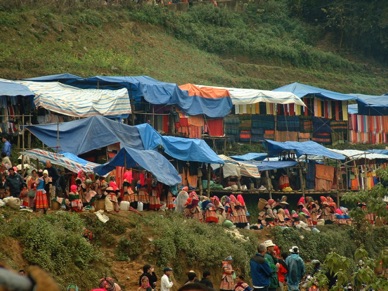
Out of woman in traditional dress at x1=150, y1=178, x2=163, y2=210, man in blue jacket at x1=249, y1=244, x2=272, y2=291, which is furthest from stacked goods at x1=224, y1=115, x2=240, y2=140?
man in blue jacket at x1=249, y1=244, x2=272, y2=291

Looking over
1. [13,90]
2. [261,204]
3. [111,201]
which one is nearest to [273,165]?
[261,204]

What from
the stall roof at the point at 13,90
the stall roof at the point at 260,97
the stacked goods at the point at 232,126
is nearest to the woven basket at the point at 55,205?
the stall roof at the point at 13,90

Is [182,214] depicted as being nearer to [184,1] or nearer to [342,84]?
[342,84]

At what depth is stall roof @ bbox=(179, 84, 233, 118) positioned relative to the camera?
1245 inches

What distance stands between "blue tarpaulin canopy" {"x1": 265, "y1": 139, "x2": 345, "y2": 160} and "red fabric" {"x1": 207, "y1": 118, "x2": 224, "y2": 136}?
8.45ft

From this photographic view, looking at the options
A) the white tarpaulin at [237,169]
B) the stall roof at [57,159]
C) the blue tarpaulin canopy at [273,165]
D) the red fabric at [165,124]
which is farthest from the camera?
the red fabric at [165,124]

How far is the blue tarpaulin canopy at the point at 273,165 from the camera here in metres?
30.2

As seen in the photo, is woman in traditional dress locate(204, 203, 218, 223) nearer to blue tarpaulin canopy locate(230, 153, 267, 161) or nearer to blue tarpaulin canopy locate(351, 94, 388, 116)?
blue tarpaulin canopy locate(230, 153, 267, 161)

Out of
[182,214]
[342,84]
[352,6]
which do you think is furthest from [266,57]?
[182,214]

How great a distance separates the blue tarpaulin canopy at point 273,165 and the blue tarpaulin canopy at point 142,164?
7.68 meters

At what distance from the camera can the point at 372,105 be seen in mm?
38156

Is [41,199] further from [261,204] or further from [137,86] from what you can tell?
[137,86]

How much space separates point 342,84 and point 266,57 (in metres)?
4.02

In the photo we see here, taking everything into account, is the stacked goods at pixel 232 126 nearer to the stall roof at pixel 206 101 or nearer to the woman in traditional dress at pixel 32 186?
the stall roof at pixel 206 101
